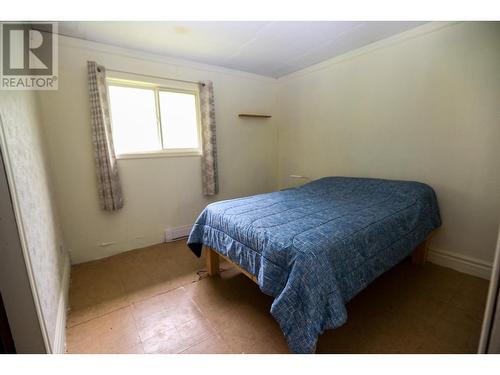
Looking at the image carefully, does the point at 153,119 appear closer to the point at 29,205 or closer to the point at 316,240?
the point at 29,205

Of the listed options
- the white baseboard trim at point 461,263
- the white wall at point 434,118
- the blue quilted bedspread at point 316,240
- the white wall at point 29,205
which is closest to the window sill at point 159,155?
the white wall at point 29,205

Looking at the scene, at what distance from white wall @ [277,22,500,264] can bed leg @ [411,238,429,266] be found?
0.18 metres

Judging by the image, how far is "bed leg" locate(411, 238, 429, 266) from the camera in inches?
87.0

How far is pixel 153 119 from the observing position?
2.75m

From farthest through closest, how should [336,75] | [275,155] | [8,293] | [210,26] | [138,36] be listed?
[275,155] → [336,75] → [138,36] → [210,26] → [8,293]

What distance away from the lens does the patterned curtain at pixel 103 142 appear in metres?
2.22

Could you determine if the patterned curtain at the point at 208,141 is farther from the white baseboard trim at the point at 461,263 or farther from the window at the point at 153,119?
the white baseboard trim at the point at 461,263

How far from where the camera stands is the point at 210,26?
6.73ft

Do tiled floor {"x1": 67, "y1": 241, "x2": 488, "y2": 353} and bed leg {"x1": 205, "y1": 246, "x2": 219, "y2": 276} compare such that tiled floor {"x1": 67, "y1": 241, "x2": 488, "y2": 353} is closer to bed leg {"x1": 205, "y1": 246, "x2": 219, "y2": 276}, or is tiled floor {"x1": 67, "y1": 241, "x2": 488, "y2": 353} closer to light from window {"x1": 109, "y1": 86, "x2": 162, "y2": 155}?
bed leg {"x1": 205, "y1": 246, "x2": 219, "y2": 276}

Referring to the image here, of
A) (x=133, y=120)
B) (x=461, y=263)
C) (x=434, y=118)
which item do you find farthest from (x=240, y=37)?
(x=461, y=263)

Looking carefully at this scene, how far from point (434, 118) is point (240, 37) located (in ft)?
6.76
